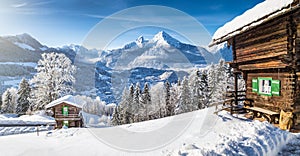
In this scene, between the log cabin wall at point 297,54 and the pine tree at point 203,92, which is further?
the pine tree at point 203,92

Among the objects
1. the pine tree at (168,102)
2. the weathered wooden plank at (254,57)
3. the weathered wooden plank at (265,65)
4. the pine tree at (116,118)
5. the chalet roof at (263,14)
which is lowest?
the pine tree at (116,118)

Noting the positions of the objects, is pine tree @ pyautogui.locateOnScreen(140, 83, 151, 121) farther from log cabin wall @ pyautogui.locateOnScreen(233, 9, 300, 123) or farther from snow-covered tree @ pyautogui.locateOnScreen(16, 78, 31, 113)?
log cabin wall @ pyautogui.locateOnScreen(233, 9, 300, 123)

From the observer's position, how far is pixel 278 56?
31.6 ft

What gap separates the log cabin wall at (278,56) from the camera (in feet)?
29.4

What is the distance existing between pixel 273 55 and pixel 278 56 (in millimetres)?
267

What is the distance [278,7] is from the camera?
8695 mm

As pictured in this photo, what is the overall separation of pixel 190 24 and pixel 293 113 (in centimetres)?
603

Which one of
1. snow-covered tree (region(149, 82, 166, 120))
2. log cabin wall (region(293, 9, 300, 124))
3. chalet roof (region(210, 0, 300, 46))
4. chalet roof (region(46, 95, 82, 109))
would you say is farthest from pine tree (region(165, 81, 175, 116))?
log cabin wall (region(293, 9, 300, 124))

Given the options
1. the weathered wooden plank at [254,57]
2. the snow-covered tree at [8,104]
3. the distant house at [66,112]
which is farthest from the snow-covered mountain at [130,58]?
the snow-covered tree at [8,104]

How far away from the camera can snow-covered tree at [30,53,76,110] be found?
2602cm

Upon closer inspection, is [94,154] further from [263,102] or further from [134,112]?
[134,112]

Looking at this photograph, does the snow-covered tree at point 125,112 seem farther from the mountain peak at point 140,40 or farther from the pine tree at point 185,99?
the mountain peak at point 140,40

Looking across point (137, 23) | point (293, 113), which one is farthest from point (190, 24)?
point (293, 113)

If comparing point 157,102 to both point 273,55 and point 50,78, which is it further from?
point 273,55
